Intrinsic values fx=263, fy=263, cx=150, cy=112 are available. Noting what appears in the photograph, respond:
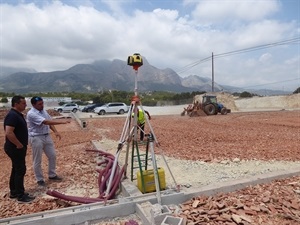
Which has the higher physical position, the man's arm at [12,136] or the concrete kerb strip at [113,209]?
the man's arm at [12,136]

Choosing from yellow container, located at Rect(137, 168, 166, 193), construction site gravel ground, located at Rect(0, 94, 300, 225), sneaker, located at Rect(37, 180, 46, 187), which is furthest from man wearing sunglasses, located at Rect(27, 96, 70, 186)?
yellow container, located at Rect(137, 168, 166, 193)

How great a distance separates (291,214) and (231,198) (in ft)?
2.77

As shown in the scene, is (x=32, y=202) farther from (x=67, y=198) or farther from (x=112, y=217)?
(x=112, y=217)

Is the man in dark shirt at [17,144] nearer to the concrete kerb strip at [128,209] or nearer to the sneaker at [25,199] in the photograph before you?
the sneaker at [25,199]

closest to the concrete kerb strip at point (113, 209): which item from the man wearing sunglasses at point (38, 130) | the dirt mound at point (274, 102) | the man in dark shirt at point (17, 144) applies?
the man in dark shirt at point (17, 144)

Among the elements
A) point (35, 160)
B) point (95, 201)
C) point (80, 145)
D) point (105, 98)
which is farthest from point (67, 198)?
point (105, 98)

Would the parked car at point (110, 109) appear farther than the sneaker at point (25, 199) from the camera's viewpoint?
Yes

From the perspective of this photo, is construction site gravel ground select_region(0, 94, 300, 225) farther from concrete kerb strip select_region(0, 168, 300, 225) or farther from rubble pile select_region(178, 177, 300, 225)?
concrete kerb strip select_region(0, 168, 300, 225)

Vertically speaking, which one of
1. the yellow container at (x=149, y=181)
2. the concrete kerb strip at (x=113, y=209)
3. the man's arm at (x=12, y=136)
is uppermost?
the man's arm at (x=12, y=136)

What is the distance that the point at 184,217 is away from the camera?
363 centimetres

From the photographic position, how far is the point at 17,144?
444cm

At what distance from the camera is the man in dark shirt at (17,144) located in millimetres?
4471

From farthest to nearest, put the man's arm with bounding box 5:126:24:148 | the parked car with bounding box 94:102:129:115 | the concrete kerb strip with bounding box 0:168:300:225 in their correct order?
the parked car with bounding box 94:102:129:115
the man's arm with bounding box 5:126:24:148
the concrete kerb strip with bounding box 0:168:300:225

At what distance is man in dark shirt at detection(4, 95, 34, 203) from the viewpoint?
4471 millimetres
